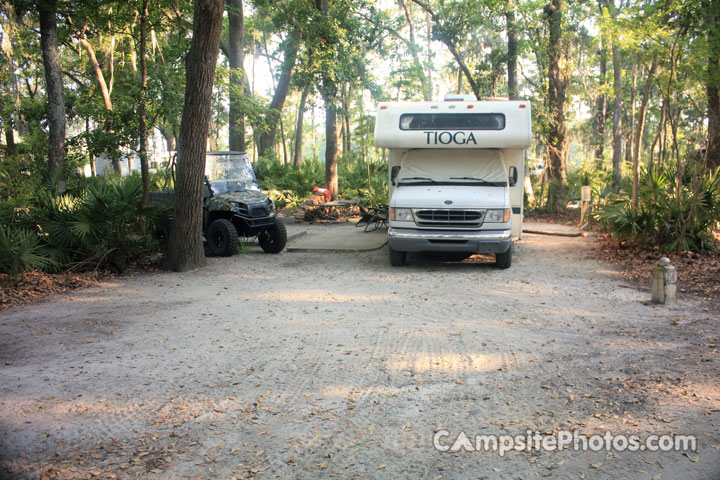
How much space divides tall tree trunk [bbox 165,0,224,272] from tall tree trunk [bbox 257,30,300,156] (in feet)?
33.6

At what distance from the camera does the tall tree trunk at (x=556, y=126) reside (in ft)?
61.5

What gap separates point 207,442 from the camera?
149 inches

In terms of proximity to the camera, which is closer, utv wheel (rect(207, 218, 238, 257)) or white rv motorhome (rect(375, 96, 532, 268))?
white rv motorhome (rect(375, 96, 532, 268))

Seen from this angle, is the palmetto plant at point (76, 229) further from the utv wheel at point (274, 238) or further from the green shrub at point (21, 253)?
the utv wheel at point (274, 238)

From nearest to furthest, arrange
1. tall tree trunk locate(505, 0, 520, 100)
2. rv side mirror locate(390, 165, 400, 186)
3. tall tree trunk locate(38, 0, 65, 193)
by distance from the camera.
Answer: rv side mirror locate(390, 165, 400, 186)
tall tree trunk locate(38, 0, 65, 193)
tall tree trunk locate(505, 0, 520, 100)

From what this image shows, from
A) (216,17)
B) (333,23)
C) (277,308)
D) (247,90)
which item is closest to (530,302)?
(277,308)

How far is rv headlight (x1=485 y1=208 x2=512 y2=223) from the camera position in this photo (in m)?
9.55

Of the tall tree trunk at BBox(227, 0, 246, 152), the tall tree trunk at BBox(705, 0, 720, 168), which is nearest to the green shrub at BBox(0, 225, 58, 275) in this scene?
the tall tree trunk at BBox(227, 0, 246, 152)

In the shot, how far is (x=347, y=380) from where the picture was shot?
191 inches

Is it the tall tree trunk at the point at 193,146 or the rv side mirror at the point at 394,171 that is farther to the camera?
the rv side mirror at the point at 394,171

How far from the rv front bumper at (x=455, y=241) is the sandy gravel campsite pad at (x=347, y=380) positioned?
4.07 ft

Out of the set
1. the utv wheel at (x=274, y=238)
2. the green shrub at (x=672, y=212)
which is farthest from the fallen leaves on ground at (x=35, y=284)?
the green shrub at (x=672, y=212)

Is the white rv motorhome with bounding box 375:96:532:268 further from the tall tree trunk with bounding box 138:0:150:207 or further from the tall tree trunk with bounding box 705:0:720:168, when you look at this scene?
the tall tree trunk with bounding box 138:0:150:207

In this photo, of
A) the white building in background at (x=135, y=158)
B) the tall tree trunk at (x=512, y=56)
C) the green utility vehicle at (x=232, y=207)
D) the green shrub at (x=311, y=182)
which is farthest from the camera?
the green shrub at (x=311, y=182)
